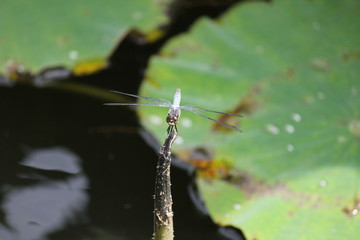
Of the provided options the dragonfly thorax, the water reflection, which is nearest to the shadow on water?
the water reflection

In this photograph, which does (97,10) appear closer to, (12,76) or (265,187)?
(12,76)

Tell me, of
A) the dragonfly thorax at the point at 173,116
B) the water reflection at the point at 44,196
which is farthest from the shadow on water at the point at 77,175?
the dragonfly thorax at the point at 173,116

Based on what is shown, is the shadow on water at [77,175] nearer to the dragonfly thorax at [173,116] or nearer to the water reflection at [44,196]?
the water reflection at [44,196]

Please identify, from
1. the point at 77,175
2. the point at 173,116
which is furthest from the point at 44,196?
→ the point at 173,116

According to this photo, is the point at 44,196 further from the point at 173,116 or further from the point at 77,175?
the point at 173,116

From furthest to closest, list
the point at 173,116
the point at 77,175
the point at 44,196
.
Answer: the point at 77,175, the point at 44,196, the point at 173,116

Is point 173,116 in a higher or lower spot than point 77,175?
lower

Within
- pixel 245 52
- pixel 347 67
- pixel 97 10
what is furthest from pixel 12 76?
pixel 347 67
